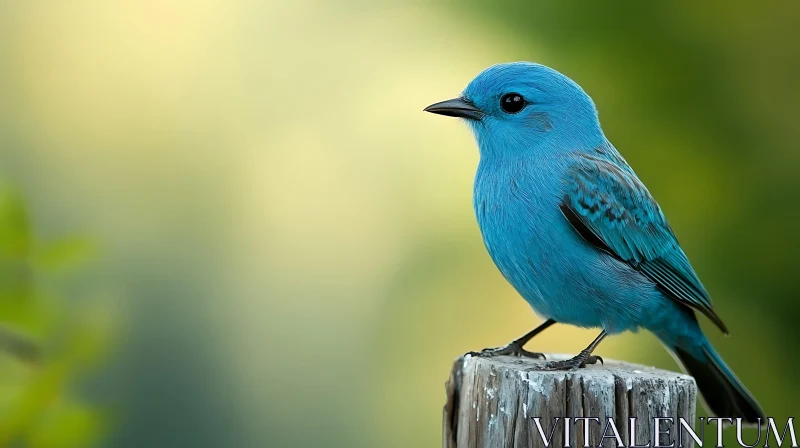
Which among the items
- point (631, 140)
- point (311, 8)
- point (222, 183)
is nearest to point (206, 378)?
point (222, 183)

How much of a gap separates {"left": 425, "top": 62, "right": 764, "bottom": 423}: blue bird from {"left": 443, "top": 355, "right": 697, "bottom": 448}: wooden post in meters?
0.66

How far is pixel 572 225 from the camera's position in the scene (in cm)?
446

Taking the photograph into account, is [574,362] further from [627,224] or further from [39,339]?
[39,339]

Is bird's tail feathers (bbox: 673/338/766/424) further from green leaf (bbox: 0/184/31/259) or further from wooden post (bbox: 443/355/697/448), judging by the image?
green leaf (bbox: 0/184/31/259)

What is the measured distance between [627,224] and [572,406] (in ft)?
4.70

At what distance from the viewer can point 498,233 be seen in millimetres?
4504

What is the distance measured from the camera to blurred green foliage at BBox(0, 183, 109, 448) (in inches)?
85.4

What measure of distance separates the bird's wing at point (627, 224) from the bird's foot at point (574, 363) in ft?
1.94

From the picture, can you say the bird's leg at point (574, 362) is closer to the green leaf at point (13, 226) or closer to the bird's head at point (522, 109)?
the bird's head at point (522, 109)

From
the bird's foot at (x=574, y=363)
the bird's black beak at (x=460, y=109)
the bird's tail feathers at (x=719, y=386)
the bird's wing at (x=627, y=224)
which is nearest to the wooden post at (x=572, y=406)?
the bird's foot at (x=574, y=363)

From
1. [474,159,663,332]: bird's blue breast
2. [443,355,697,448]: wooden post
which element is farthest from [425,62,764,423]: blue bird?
[443,355,697,448]: wooden post

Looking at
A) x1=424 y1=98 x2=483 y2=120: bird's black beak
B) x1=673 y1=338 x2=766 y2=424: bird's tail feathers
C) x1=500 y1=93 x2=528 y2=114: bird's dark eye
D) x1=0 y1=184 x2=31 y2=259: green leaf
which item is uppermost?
x1=500 y1=93 x2=528 y2=114: bird's dark eye

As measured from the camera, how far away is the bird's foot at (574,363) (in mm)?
4078

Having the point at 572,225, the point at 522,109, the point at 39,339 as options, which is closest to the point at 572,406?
the point at 572,225
